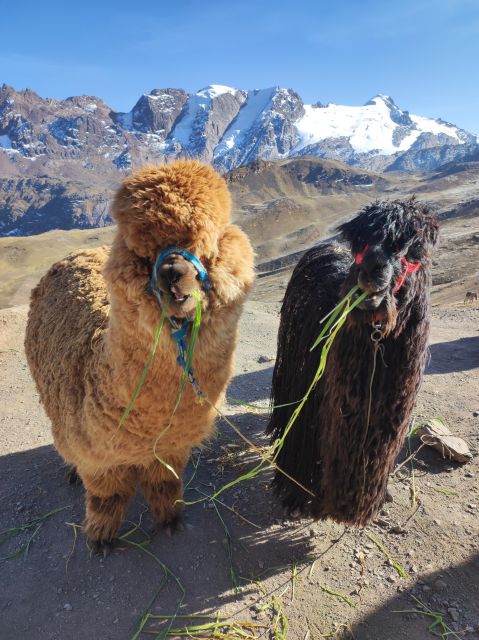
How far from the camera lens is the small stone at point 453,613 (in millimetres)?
2671

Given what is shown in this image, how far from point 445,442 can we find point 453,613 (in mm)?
1535

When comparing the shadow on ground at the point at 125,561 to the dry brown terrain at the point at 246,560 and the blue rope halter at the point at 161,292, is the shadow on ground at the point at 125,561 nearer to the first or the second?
the dry brown terrain at the point at 246,560

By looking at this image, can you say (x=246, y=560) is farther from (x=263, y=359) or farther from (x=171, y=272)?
(x=263, y=359)

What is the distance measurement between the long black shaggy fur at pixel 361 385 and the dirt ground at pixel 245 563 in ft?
1.17

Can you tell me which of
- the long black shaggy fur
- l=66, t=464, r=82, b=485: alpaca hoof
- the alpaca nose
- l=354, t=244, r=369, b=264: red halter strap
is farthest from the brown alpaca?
A: l=66, t=464, r=82, b=485: alpaca hoof

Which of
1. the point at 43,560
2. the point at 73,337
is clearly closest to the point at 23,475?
the point at 43,560

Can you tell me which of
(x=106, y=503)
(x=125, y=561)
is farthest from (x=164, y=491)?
(x=125, y=561)

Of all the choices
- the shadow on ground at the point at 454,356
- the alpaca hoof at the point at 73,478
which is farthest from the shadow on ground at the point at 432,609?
the shadow on ground at the point at 454,356

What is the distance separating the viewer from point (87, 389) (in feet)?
8.93

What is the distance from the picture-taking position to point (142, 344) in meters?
2.28

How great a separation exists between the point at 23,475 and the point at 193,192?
3.45 metres

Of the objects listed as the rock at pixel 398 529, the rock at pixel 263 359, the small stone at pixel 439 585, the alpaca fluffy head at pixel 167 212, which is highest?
the alpaca fluffy head at pixel 167 212

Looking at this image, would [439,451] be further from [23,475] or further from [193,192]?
[23,475]

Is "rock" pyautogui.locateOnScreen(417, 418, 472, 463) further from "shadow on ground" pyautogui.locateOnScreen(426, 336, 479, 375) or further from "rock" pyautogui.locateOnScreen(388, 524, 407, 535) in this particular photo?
"shadow on ground" pyautogui.locateOnScreen(426, 336, 479, 375)
